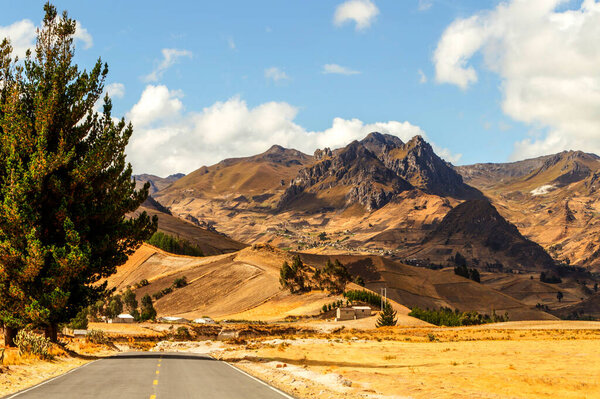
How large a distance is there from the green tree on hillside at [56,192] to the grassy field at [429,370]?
11379 mm

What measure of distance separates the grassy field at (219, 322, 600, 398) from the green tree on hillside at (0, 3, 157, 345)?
11.4 m

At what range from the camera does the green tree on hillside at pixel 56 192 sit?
3266 cm

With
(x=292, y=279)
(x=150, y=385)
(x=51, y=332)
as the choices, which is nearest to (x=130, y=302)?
(x=292, y=279)

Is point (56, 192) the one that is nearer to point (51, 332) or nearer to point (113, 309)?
point (51, 332)

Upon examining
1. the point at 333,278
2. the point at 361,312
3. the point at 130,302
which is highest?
the point at 333,278

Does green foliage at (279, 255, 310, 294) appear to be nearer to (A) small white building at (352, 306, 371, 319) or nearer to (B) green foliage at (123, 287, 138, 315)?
(A) small white building at (352, 306, 371, 319)

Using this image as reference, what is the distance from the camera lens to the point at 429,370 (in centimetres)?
3219

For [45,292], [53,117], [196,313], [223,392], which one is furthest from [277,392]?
[196,313]

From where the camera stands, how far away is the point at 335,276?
445 ft

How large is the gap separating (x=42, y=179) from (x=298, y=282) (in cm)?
10555

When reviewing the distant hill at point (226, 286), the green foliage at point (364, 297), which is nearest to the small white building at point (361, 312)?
the distant hill at point (226, 286)

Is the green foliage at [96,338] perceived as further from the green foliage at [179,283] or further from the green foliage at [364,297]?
the green foliage at [179,283]

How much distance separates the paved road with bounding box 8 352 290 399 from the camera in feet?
63.8

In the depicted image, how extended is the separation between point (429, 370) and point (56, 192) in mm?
23663
